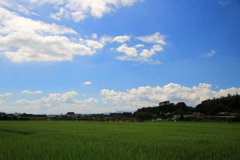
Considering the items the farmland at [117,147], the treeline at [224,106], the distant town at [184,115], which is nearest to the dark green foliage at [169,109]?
the distant town at [184,115]

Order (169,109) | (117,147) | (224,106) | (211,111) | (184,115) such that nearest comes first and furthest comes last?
(117,147) → (211,111) → (224,106) → (184,115) → (169,109)

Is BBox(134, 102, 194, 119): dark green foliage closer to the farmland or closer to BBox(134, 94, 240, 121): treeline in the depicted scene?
BBox(134, 94, 240, 121): treeline

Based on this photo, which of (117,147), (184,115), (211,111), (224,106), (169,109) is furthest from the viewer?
(169,109)

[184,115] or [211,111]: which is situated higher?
[211,111]

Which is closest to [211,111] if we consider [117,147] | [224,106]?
[224,106]

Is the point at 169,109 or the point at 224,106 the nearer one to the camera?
the point at 224,106

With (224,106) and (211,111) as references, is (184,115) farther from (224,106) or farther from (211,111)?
(224,106)

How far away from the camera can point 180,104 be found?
133 m

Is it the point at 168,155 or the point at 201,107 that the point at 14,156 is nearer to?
the point at 168,155

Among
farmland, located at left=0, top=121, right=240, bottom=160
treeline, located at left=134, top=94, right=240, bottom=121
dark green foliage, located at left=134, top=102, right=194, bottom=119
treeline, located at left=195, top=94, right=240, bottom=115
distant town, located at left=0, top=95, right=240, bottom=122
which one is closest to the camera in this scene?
farmland, located at left=0, top=121, right=240, bottom=160

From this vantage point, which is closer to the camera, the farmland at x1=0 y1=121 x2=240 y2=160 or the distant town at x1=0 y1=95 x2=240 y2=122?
the farmland at x1=0 y1=121 x2=240 y2=160

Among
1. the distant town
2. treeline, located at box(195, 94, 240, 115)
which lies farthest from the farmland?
treeline, located at box(195, 94, 240, 115)

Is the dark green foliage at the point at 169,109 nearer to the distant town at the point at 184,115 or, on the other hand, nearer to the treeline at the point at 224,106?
the distant town at the point at 184,115

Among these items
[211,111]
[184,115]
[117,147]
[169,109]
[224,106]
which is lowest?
[184,115]
